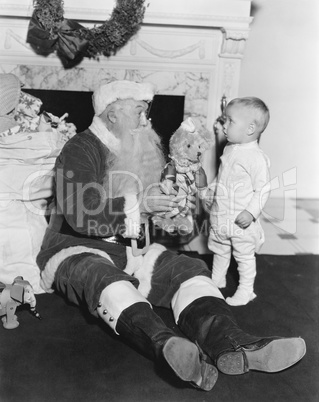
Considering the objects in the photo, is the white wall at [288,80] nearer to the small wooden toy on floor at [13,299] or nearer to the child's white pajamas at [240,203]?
the child's white pajamas at [240,203]

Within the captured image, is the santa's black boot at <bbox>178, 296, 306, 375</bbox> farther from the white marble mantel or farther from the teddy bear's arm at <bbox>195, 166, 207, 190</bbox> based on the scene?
the white marble mantel

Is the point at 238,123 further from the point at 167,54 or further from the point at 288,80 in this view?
the point at 288,80

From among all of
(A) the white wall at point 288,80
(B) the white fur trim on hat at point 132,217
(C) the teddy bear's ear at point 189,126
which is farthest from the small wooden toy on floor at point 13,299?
(A) the white wall at point 288,80

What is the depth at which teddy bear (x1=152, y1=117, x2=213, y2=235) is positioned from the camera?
97.5 inches

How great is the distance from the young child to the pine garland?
828mm

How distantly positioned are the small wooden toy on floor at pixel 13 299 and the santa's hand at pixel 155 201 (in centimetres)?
60

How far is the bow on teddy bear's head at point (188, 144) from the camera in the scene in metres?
2.47

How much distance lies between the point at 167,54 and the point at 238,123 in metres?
0.89

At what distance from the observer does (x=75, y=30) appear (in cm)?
296

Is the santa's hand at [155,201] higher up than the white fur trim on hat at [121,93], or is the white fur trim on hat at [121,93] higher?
the white fur trim on hat at [121,93]

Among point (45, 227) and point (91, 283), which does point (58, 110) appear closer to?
point (45, 227)

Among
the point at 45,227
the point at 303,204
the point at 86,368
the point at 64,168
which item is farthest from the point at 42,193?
the point at 303,204

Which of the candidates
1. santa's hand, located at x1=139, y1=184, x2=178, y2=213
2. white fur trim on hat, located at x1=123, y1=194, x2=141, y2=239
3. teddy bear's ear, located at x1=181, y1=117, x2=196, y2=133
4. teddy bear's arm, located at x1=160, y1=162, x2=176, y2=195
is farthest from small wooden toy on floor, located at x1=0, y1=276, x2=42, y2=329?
teddy bear's ear, located at x1=181, y1=117, x2=196, y2=133

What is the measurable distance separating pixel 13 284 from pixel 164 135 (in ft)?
4.44
